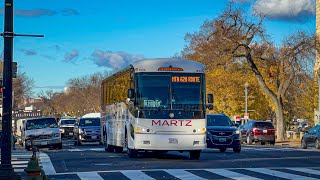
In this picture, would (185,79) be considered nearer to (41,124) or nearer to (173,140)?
(173,140)

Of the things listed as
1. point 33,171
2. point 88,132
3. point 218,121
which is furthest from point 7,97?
point 88,132

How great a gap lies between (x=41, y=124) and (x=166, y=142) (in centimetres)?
1554

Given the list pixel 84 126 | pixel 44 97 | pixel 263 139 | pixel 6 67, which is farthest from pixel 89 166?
pixel 44 97

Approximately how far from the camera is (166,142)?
907 inches

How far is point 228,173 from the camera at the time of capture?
59.2 ft

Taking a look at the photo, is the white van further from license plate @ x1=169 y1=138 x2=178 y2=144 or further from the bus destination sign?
license plate @ x1=169 y1=138 x2=178 y2=144

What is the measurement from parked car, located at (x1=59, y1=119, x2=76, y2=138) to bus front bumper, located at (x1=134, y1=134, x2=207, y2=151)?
Result: 43.1m

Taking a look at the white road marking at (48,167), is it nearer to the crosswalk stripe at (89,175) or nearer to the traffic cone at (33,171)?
the crosswalk stripe at (89,175)

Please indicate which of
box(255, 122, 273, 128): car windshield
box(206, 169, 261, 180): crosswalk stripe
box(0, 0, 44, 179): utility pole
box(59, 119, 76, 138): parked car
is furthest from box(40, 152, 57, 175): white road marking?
box(59, 119, 76, 138): parked car

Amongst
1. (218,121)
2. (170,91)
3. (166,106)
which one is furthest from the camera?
(218,121)

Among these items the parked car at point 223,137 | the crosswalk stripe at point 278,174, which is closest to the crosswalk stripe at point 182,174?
the crosswalk stripe at point 278,174

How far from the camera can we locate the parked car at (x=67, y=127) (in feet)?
215

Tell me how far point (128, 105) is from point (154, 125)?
1.92 metres

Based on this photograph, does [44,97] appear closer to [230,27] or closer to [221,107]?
[221,107]
